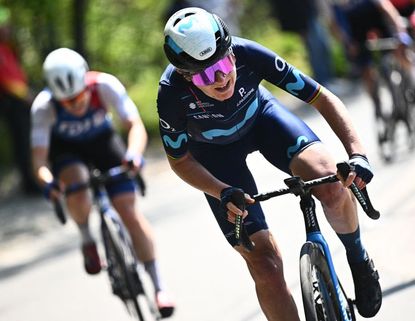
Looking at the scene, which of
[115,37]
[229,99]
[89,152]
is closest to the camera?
[229,99]

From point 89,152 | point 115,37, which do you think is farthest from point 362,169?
point 115,37

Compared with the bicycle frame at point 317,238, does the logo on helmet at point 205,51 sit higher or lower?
higher

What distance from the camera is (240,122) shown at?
5.80 m

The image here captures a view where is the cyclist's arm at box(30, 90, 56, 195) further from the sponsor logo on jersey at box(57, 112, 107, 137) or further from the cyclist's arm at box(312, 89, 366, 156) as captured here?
the cyclist's arm at box(312, 89, 366, 156)

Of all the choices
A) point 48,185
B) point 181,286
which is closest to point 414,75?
point 181,286

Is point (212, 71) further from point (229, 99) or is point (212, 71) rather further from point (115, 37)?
point (115, 37)

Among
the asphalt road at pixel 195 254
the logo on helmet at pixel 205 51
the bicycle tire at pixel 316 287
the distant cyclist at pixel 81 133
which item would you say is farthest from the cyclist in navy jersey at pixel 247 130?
the distant cyclist at pixel 81 133

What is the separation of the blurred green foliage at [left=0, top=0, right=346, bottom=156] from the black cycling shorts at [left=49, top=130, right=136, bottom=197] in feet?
19.8

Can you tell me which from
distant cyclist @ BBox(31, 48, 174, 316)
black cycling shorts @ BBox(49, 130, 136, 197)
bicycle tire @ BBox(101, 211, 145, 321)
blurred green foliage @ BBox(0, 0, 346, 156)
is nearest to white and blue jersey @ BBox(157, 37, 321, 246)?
distant cyclist @ BBox(31, 48, 174, 316)

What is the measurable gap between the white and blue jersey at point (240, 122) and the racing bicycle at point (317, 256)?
35 centimetres

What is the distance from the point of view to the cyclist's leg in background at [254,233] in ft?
18.2

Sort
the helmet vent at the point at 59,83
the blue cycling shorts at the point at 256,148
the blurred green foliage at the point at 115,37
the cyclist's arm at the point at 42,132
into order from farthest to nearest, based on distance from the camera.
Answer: the blurred green foliage at the point at 115,37, the cyclist's arm at the point at 42,132, the helmet vent at the point at 59,83, the blue cycling shorts at the point at 256,148

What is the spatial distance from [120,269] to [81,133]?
1.12m

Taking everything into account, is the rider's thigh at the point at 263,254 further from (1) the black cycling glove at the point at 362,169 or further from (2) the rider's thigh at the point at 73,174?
(2) the rider's thigh at the point at 73,174
